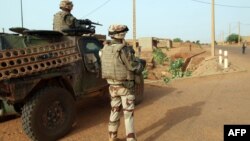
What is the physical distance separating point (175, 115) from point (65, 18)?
2.86m

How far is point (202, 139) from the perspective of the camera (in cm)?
531

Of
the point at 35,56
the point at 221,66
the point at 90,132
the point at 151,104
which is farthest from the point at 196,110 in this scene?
the point at 221,66

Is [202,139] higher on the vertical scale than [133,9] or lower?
lower

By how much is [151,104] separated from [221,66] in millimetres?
7815

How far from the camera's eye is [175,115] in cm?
689

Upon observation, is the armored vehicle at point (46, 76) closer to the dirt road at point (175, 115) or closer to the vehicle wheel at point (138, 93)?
the dirt road at point (175, 115)

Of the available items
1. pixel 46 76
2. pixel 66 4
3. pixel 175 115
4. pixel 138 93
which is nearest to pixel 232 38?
pixel 138 93

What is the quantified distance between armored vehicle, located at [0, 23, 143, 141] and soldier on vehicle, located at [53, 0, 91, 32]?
30 centimetres

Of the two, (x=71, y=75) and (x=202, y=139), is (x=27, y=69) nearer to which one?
(x=71, y=75)

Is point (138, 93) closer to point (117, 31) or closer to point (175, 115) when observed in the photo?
point (175, 115)

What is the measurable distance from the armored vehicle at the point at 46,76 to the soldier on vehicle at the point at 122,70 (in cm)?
102

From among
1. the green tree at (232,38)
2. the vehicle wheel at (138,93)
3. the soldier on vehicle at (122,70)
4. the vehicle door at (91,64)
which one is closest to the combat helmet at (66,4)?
the vehicle door at (91,64)

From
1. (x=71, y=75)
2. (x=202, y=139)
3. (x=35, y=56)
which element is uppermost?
(x=35, y=56)

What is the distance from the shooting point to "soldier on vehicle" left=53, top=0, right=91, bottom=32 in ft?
21.9
